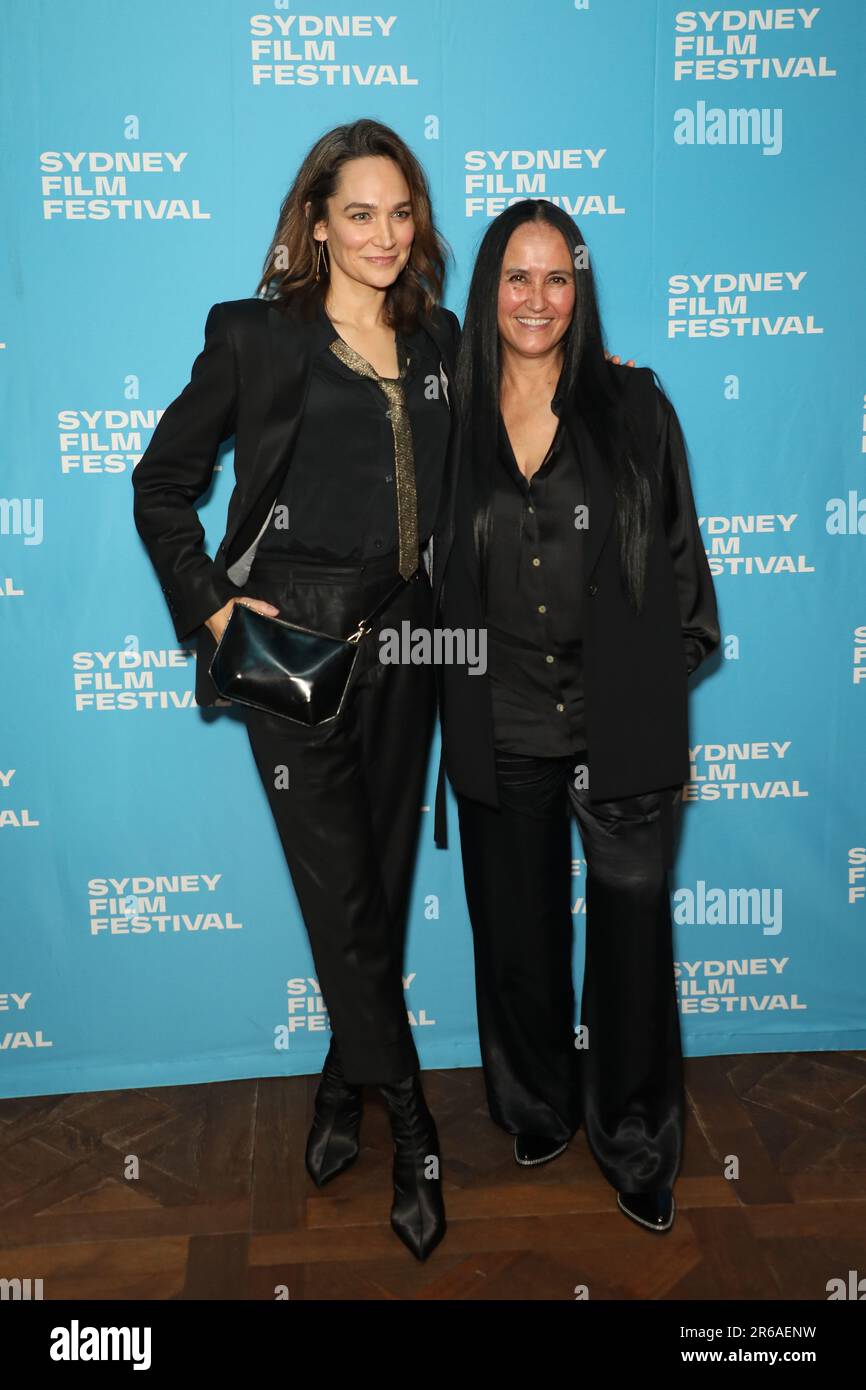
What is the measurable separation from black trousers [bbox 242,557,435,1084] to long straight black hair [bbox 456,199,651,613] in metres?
0.29

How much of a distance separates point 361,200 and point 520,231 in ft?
1.04

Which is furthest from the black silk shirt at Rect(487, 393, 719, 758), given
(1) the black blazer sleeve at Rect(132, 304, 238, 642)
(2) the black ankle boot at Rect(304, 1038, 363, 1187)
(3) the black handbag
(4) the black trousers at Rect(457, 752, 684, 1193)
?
(2) the black ankle boot at Rect(304, 1038, 363, 1187)

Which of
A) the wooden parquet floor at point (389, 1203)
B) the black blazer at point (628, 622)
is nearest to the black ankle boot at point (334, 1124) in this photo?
the wooden parquet floor at point (389, 1203)

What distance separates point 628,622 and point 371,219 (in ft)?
3.13

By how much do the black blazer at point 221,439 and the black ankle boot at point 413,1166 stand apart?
112cm

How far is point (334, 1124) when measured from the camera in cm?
313

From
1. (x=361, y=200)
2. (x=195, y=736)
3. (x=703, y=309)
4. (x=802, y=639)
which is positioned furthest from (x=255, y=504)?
(x=802, y=639)

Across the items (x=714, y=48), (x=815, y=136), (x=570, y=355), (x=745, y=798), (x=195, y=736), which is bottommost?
(x=745, y=798)

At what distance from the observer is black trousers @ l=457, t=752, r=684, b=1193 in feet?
9.18

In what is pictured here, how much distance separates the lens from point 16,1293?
8.89 ft

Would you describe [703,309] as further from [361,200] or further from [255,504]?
[255,504]

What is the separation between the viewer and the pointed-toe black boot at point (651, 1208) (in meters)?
2.84

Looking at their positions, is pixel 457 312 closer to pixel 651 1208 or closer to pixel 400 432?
pixel 400 432

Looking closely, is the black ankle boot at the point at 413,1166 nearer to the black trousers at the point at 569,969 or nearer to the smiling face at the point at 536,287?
the black trousers at the point at 569,969
